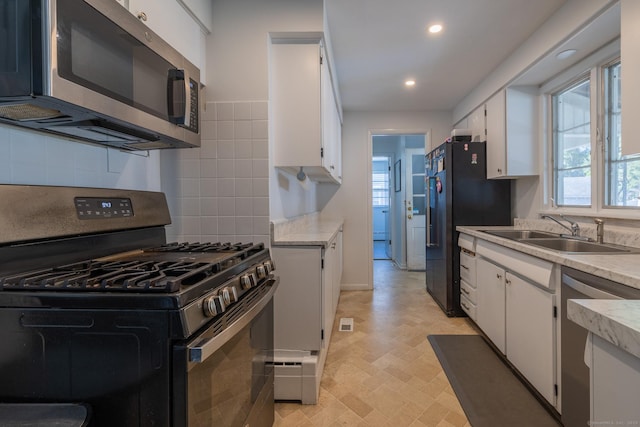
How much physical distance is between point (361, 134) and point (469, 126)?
1.30m

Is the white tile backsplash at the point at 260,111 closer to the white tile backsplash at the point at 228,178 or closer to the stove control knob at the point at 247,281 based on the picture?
the white tile backsplash at the point at 228,178

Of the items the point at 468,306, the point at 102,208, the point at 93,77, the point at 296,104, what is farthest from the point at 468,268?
the point at 93,77

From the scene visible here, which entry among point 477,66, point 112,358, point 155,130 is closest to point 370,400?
point 112,358

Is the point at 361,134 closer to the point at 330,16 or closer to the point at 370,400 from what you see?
the point at 330,16

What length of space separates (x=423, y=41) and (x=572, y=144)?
1434mm

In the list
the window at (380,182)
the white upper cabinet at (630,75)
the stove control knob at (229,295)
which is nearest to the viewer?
the stove control knob at (229,295)

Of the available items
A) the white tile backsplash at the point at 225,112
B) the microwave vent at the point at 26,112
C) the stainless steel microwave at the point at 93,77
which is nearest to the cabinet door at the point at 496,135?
the white tile backsplash at the point at 225,112

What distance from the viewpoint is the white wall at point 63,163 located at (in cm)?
97

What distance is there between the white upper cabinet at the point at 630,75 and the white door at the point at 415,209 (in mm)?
3587

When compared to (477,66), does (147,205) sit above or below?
below

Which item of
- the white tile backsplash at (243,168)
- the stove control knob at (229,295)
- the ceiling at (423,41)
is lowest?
the stove control knob at (229,295)

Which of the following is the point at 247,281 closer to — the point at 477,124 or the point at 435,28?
the point at 435,28

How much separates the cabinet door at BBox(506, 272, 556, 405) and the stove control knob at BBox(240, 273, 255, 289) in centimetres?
151

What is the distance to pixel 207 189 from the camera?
1.84 meters
